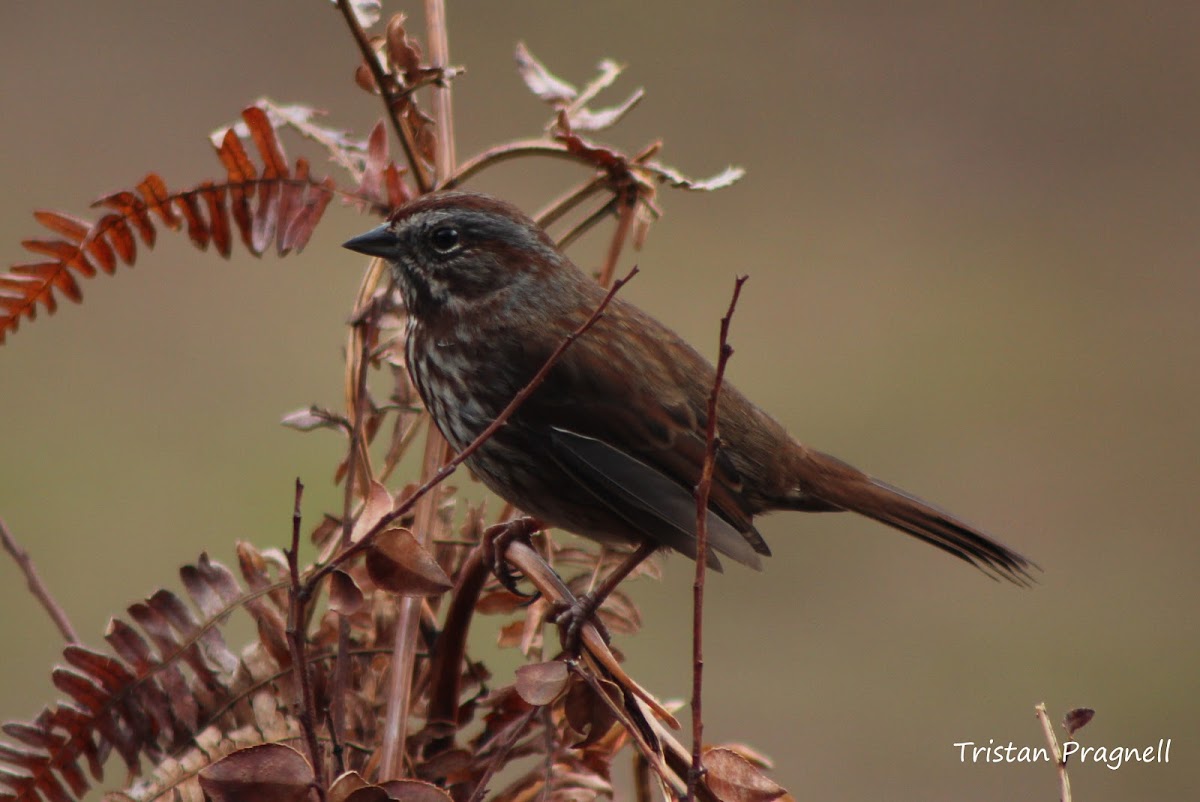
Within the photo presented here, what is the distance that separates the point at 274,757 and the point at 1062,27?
11485 mm

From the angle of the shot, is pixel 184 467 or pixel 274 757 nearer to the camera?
pixel 274 757

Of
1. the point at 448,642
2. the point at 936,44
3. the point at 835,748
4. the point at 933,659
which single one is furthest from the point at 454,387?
the point at 936,44

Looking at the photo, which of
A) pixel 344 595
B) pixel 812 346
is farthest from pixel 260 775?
pixel 812 346

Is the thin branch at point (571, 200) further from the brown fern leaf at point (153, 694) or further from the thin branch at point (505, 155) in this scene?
the brown fern leaf at point (153, 694)

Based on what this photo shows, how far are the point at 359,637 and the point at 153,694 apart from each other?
28cm

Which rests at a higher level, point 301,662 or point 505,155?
point 505,155

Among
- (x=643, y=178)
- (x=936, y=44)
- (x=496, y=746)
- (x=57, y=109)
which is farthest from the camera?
(x=936, y=44)

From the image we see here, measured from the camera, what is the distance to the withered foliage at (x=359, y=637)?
1670 mm

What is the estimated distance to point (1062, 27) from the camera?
1189cm

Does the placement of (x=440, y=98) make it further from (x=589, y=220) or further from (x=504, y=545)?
(x=504, y=545)

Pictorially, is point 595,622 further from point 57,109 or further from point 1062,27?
point 1062,27

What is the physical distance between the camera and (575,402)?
2.77 metres

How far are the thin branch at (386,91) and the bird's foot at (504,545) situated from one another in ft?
1.66

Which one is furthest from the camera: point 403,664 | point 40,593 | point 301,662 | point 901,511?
point 901,511
